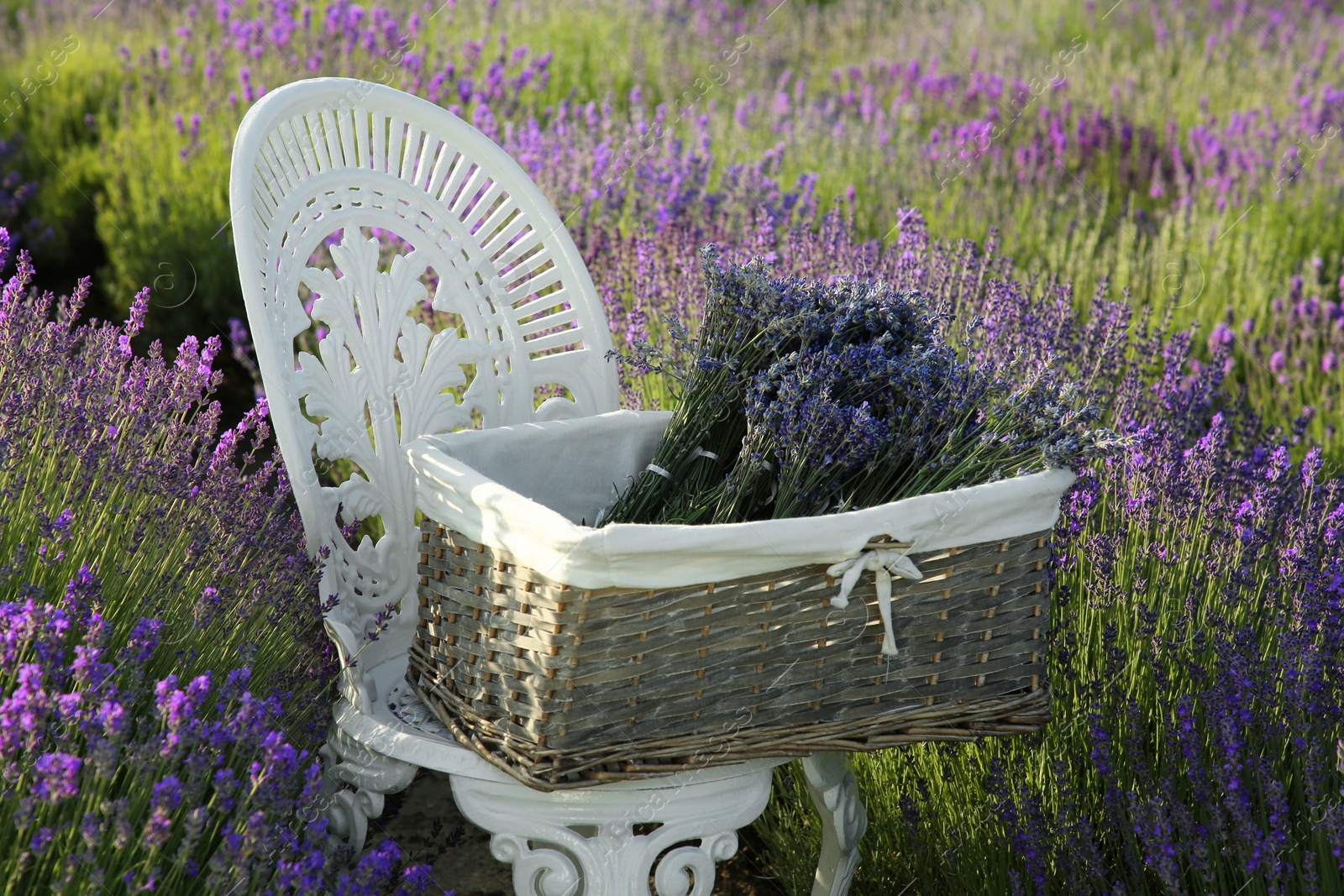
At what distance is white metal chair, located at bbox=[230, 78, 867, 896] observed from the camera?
1.38m

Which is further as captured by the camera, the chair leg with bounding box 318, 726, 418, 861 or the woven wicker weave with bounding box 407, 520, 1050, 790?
the chair leg with bounding box 318, 726, 418, 861

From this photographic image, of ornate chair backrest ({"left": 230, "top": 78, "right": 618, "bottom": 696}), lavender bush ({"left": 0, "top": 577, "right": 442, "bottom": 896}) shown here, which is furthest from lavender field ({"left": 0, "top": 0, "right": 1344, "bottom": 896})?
ornate chair backrest ({"left": 230, "top": 78, "right": 618, "bottom": 696})

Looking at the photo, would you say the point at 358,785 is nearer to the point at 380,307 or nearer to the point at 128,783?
the point at 128,783

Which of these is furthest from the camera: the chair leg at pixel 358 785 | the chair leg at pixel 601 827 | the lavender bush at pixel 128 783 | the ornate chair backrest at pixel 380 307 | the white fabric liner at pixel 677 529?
the ornate chair backrest at pixel 380 307

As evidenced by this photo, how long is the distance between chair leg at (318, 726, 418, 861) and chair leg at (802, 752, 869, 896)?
53 cm

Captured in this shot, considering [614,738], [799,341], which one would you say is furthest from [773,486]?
[614,738]

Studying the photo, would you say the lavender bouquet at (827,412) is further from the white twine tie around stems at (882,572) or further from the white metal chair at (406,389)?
the white metal chair at (406,389)

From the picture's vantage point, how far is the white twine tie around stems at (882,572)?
4.17ft

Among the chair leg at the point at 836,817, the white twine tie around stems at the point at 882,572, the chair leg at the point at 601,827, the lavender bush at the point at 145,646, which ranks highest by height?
the white twine tie around stems at the point at 882,572

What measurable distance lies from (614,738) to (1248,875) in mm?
761

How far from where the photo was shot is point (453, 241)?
6.17 ft

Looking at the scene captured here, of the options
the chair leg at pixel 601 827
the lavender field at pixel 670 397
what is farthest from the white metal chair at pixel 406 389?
the lavender field at pixel 670 397

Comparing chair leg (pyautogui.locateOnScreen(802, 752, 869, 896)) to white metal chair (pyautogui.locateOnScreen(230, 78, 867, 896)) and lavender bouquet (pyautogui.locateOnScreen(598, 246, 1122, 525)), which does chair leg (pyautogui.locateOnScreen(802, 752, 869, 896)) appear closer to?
white metal chair (pyautogui.locateOnScreen(230, 78, 867, 896))

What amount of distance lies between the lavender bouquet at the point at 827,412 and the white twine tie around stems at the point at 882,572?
0.16 meters
